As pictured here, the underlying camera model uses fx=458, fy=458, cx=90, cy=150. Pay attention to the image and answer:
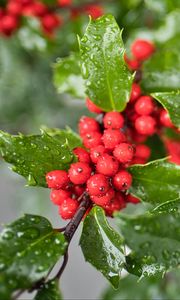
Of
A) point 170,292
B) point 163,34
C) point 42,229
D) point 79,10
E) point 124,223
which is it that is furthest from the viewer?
point 170,292

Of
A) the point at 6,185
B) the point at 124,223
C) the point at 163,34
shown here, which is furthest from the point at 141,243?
the point at 6,185

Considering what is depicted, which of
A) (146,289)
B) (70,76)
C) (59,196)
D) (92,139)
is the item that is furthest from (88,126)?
(146,289)

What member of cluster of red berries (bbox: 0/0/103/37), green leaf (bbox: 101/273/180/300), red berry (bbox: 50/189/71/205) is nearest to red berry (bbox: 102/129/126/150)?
red berry (bbox: 50/189/71/205)

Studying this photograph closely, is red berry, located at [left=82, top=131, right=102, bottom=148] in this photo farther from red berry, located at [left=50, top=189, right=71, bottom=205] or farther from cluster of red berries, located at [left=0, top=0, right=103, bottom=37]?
cluster of red berries, located at [left=0, top=0, right=103, bottom=37]

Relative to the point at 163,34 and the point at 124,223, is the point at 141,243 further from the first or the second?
the point at 163,34

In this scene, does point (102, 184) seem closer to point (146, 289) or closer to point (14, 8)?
point (14, 8)

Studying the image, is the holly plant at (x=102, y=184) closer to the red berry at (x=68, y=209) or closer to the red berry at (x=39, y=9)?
the red berry at (x=68, y=209)
